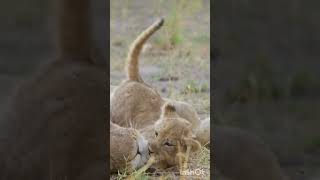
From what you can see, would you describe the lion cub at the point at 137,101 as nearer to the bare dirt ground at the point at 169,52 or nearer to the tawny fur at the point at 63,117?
the bare dirt ground at the point at 169,52

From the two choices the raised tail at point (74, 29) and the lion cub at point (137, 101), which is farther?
the lion cub at point (137, 101)

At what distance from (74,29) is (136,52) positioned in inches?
8.9

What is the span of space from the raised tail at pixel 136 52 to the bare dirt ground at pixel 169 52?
0.04 ft

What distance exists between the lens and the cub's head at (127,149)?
1.15 meters

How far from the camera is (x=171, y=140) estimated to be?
45.9 inches

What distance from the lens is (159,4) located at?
1.16 m

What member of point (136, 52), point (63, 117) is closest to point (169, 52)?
point (136, 52)

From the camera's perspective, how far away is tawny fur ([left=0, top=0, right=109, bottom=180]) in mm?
1054

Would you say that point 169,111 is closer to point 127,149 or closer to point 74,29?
point 127,149

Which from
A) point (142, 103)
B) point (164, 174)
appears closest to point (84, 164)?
point (164, 174)

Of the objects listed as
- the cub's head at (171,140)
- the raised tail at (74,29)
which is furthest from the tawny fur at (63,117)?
the cub's head at (171,140)

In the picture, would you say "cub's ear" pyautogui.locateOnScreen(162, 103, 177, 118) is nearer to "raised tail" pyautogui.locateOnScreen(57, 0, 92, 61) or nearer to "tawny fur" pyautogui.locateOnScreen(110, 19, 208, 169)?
"tawny fur" pyautogui.locateOnScreen(110, 19, 208, 169)
